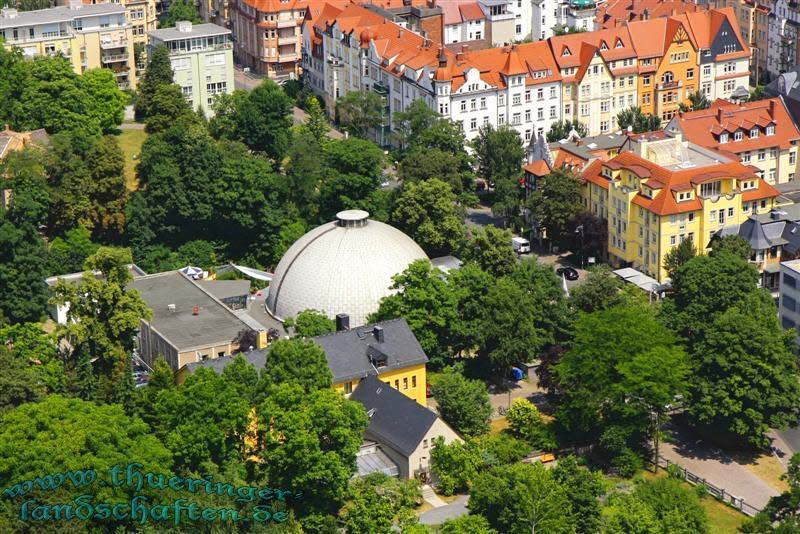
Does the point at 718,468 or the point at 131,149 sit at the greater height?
the point at 131,149

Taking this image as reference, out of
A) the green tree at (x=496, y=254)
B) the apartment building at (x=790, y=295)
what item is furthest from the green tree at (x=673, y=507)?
the green tree at (x=496, y=254)

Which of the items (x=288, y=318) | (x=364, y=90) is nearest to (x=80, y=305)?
(x=288, y=318)

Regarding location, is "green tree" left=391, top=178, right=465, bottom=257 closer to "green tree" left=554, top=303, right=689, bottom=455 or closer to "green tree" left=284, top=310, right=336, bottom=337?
"green tree" left=284, top=310, right=336, bottom=337

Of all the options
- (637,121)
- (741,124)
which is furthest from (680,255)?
(637,121)

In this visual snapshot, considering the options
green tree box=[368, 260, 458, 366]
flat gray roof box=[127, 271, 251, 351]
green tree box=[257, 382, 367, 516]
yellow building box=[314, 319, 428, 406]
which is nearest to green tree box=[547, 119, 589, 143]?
green tree box=[368, 260, 458, 366]

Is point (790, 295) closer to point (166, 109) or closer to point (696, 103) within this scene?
point (696, 103)

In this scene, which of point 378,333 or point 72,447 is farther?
point 378,333
